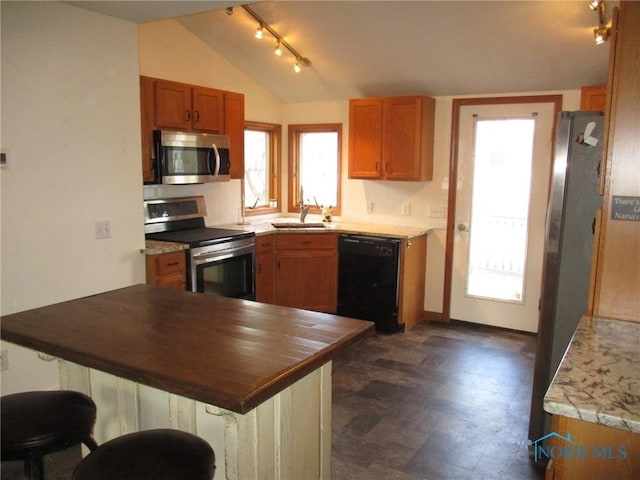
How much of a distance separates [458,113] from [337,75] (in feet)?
3.87

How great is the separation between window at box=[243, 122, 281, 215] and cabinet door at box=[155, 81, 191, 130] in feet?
→ 4.42

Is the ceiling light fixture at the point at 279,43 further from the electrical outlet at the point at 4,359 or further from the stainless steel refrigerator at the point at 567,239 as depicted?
the electrical outlet at the point at 4,359

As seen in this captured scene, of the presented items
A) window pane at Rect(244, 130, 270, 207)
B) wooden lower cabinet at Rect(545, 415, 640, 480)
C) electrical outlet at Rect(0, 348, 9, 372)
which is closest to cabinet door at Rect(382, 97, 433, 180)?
window pane at Rect(244, 130, 270, 207)

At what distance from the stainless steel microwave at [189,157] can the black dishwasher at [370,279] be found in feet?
4.50

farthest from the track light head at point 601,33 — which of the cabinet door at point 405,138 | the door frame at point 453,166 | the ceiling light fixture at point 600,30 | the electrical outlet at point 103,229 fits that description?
the electrical outlet at point 103,229

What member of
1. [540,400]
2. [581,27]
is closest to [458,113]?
[581,27]

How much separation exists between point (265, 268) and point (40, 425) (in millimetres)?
3319

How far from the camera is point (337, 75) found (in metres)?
4.95

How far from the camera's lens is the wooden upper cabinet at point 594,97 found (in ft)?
13.1

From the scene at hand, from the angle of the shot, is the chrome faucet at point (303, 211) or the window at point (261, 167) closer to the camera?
the chrome faucet at point (303, 211)

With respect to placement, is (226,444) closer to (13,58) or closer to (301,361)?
(301,361)

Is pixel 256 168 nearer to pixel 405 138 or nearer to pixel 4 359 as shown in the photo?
pixel 405 138

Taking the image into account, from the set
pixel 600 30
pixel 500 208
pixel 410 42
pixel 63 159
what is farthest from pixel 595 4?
pixel 63 159

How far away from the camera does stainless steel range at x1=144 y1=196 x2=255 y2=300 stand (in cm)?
389
